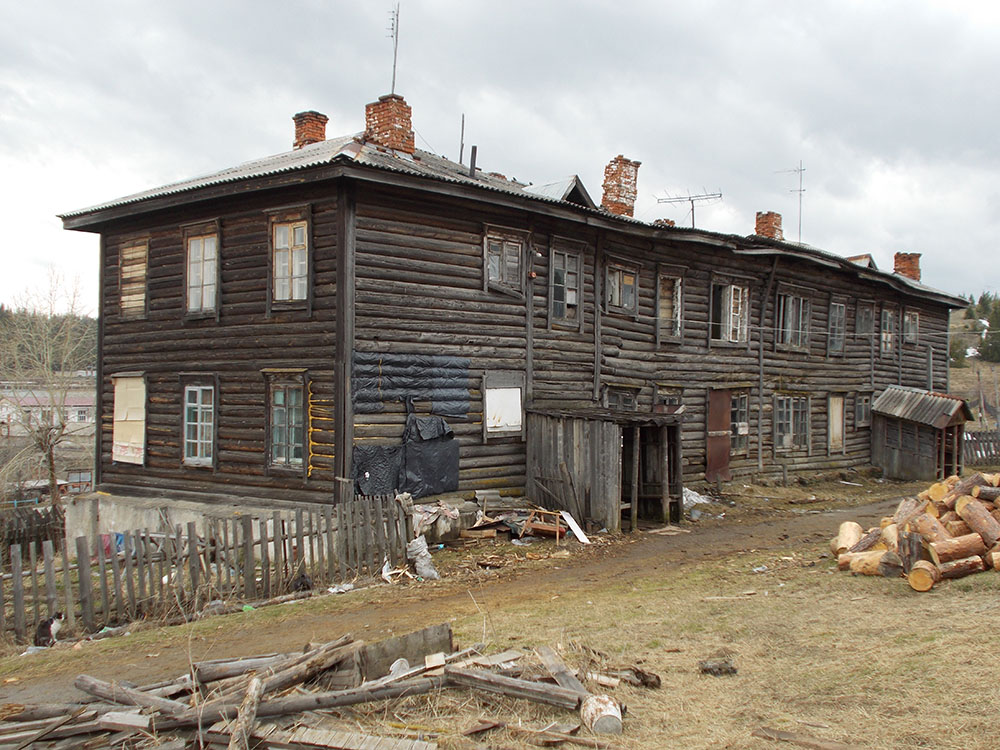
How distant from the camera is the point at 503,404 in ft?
54.2

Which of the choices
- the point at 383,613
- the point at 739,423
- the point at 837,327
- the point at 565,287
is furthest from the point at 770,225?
the point at 383,613

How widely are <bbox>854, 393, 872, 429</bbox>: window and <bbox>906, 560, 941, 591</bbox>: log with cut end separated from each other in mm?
19795

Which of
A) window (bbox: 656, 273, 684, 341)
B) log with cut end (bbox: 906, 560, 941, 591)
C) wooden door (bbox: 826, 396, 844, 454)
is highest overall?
window (bbox: 656, 273, 684, 341)

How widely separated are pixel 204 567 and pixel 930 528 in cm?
918

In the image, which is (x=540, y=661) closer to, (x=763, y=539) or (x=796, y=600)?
(x=796, y=600)

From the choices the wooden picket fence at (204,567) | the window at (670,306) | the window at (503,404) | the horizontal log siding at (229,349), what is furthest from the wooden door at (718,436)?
the wooden picket fence at (204,567)

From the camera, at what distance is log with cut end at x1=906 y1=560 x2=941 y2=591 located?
8.97 meters

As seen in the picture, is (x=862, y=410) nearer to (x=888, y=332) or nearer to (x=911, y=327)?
(x=888, y=332)

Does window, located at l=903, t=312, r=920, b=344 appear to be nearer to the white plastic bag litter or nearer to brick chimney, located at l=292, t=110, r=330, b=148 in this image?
brick chimney, located at l=292, t=110, r=330, b=148

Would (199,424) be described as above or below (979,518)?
above

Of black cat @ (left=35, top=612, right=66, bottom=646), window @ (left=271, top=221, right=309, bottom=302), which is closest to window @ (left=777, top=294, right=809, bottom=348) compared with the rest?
window @ (left=271, top=221, right=309, bottom=302)

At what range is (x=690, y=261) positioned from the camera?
2152cm

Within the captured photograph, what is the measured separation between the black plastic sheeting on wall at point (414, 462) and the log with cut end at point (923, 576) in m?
8.49

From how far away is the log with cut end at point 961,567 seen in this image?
30.0 feet
